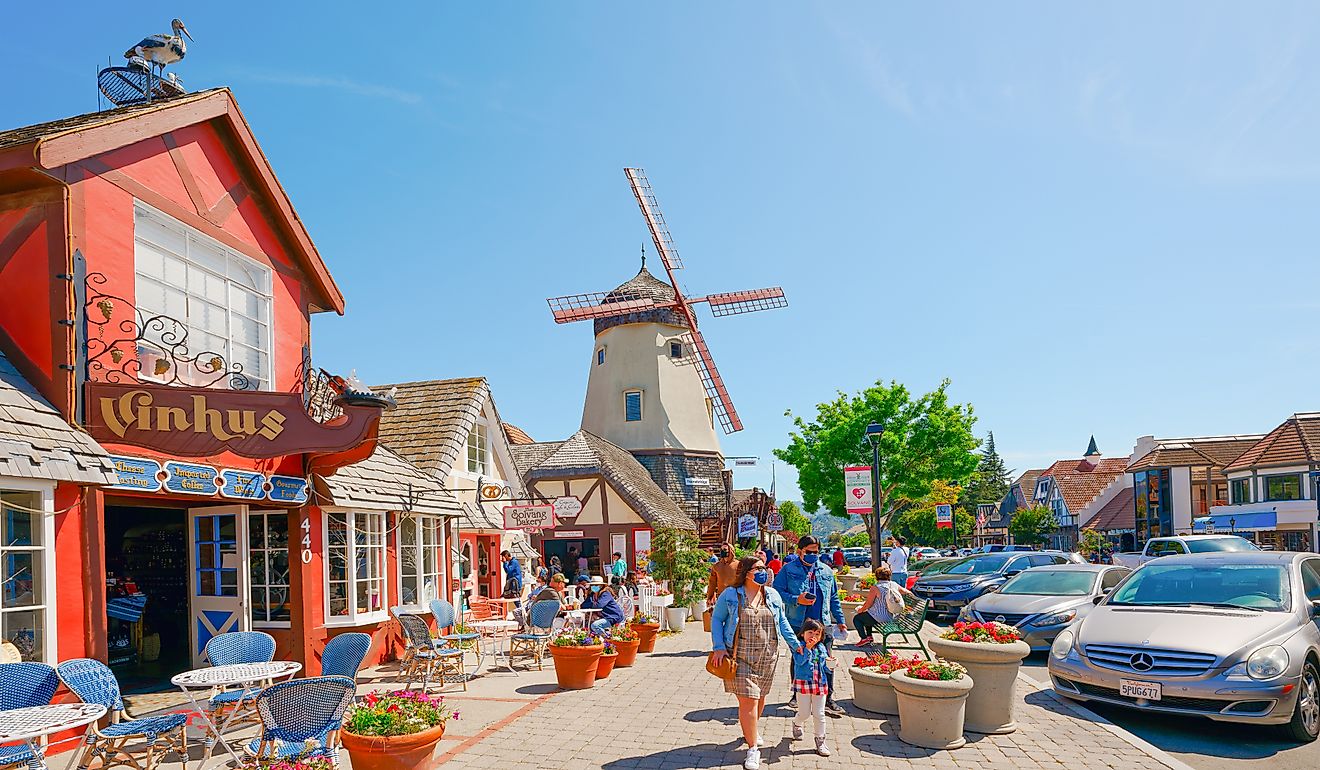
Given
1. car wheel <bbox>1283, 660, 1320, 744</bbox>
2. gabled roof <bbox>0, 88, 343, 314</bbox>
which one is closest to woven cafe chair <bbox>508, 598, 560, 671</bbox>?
gabled roof <bbox>0, 88, 343, 314</bbox>

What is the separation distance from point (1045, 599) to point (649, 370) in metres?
24.6

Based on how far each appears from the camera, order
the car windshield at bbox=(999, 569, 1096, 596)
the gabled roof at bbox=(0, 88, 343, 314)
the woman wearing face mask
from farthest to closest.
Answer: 1. the car windshield at bbox=(999, 569, 1096, 596)
2. the gabled roof at bbox=(0, 88, 343, 314)
3. the woman wearing face mask

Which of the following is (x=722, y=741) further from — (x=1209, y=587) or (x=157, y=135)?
(x=157, y=135)

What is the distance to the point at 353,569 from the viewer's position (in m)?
11.9

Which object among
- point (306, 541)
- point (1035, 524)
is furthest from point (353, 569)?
point (1035, 524)

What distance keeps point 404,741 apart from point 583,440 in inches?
921

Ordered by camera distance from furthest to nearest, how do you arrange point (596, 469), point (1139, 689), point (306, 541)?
point (596, 469) < point (306, 541) < point (1139, 689)

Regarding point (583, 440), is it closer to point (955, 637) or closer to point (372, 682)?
point (372, 682)

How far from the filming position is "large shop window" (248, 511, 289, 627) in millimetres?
10984

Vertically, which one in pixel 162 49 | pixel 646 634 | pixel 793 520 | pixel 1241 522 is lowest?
pixel 793 520

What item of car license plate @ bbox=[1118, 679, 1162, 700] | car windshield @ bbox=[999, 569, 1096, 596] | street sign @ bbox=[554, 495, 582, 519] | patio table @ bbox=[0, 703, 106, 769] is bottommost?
car windshield @ bbox=[999, 569, 1096, 596]

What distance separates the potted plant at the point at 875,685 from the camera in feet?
29.6

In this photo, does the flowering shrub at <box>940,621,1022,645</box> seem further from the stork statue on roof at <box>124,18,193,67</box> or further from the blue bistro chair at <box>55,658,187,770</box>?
the stork statue on roof at <box>124,18,193,67</box>

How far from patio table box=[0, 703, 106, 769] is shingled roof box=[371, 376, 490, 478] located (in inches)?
374
